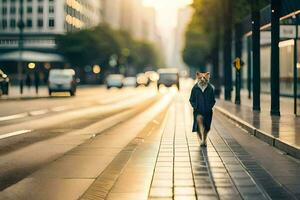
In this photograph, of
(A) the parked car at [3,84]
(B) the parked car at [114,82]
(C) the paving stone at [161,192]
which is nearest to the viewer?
(C) the paving stone at [161,192]

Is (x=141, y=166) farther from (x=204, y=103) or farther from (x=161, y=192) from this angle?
(x=204, y=103)

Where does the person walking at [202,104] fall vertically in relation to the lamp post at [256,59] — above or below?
below

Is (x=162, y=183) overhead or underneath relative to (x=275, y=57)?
underneath

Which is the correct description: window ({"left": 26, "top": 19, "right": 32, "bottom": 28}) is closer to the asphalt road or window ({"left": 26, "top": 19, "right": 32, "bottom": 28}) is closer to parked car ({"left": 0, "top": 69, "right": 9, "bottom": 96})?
parked car ({"left": 0, "top": 69, "right": 9, "bottom": 96})

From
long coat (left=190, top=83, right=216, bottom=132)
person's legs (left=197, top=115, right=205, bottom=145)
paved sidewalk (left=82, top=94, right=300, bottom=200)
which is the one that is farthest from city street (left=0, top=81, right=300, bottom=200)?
long coat (left=190, top=83, right=216, bottom=132)

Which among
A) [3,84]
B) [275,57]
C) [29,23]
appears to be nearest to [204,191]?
[275,57]

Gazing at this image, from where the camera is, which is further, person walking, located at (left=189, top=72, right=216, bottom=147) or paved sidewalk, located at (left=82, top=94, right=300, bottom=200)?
person walking, located at (left=189, top=72, right=216, bottom=147)

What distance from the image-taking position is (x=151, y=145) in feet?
42.5

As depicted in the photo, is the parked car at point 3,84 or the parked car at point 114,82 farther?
the parked car at point 114,82

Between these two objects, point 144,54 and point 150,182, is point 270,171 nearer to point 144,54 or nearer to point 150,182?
point 150,182

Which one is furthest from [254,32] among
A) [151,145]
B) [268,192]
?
[268,192]

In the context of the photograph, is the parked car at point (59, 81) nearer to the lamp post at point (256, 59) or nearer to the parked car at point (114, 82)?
the lamp post at point (256, 59)

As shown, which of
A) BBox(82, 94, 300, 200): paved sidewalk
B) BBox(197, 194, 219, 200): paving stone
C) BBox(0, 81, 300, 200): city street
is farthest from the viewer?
BBox(0, 81, 300, 200): city street

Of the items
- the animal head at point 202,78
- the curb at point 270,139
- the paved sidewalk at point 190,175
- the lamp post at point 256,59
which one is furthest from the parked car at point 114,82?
the animal head at point 202,78
